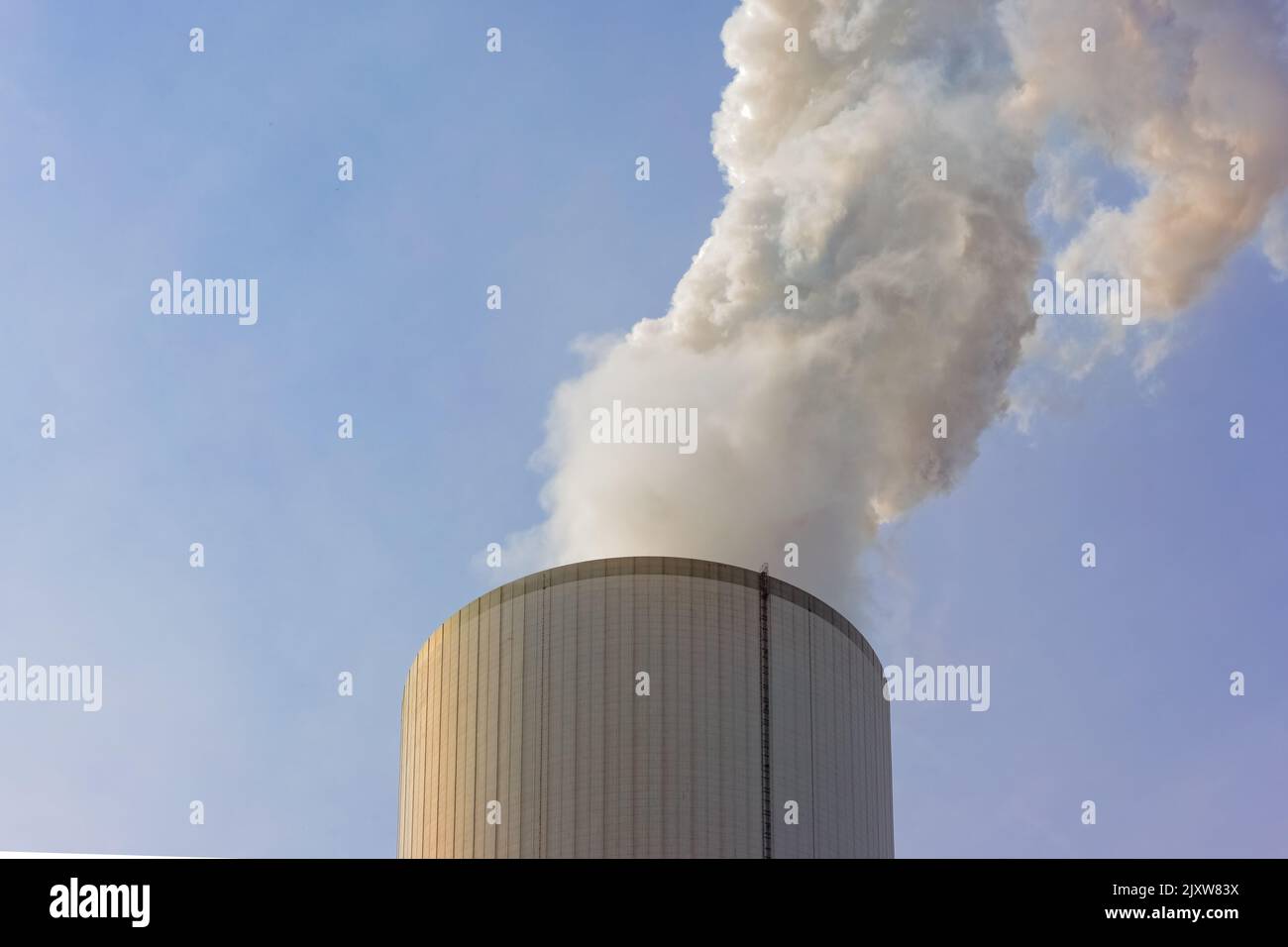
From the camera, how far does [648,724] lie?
62.3 metres

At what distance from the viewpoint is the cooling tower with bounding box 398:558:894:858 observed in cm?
6141

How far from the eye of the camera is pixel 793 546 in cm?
7694

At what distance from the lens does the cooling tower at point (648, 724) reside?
6141cm

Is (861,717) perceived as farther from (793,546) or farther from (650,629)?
(793,546)
